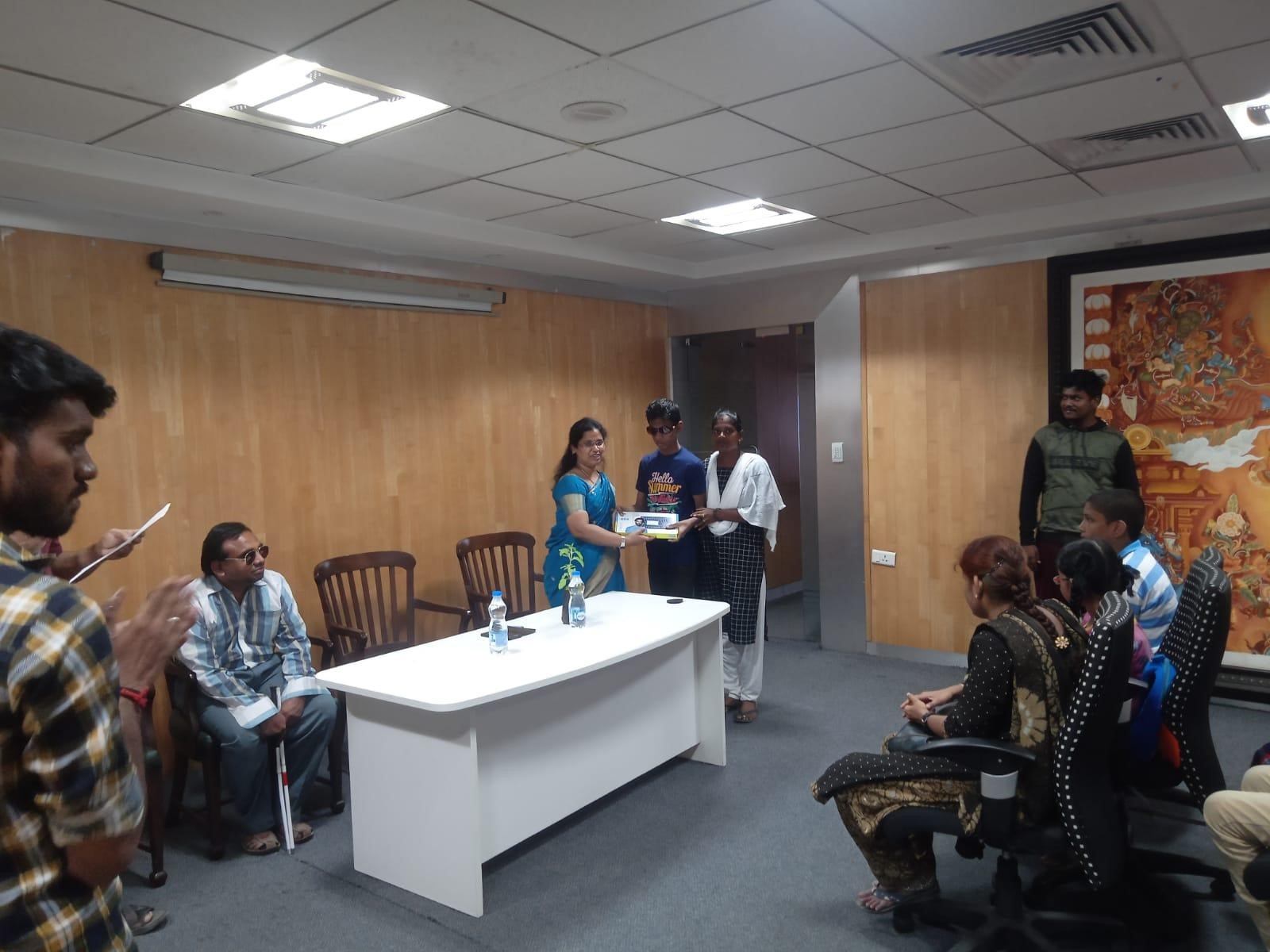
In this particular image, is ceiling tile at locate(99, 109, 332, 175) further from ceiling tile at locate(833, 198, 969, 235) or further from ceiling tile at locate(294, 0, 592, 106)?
ceiling tile at locate(833, 198, 969, 235)

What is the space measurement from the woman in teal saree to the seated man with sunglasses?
114cm

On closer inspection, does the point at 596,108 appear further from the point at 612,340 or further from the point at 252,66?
the point at 612,340

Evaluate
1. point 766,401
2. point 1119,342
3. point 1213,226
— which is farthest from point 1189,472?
point 766,401

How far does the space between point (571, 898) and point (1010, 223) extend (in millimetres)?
3855

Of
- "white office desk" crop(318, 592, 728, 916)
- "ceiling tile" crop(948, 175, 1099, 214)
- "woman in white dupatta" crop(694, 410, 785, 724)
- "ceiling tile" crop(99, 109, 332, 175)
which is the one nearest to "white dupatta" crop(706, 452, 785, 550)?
"woman in white dupatta" crop(694, 410, 785, 724)

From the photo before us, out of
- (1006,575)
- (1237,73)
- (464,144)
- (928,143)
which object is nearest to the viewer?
(1006,575)

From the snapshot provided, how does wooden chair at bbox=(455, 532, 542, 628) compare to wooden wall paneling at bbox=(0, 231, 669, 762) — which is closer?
wooden wall paneling at bbox=(0, 231, 669, 762)

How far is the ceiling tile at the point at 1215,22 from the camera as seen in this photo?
2211 mm

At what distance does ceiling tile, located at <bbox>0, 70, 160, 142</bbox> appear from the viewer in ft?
8.00

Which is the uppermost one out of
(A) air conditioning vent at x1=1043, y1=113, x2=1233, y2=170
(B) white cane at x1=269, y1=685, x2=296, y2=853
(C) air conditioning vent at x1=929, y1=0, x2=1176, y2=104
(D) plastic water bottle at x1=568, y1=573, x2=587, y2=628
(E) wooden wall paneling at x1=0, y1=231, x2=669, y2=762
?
(A) air conditioning vent at x1=1043, y1=113, x2=1233, y2=170

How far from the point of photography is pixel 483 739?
Result: 2.80m

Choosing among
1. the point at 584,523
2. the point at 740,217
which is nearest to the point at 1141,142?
the point at 740,217

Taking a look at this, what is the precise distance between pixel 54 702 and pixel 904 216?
4.38 m

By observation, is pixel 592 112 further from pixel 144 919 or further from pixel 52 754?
pixel 144 919
